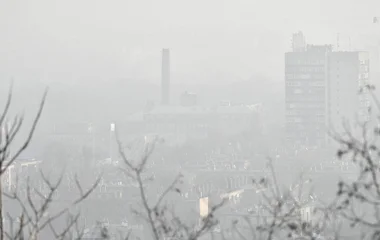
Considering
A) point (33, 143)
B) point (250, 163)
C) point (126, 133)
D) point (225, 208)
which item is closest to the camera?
point (225, 208)

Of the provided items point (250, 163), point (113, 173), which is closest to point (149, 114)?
point (250, 163)

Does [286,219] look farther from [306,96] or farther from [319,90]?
[306,96]

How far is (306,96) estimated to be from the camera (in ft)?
159

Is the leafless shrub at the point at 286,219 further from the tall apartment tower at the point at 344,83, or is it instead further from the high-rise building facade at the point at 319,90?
the high-rise building facade at the point at 319,90

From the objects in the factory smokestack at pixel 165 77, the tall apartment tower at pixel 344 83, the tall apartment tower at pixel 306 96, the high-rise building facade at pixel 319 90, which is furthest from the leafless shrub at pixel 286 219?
the factory smokestack at pixel 165 77

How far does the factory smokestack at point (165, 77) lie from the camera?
5828 cm

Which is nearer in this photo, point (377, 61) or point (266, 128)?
point (266, 128)

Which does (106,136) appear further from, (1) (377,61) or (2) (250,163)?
(1) (377,61)

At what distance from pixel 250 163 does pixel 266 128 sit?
1427 centimetres

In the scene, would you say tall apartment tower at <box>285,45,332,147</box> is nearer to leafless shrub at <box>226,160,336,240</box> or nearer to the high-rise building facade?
the high-rise building facade

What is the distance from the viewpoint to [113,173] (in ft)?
117

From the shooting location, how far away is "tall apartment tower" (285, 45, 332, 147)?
Result: 47.8m

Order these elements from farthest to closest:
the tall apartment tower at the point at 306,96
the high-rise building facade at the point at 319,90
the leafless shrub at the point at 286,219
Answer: the tall apartment tower at the point at 306,96, the high-rise building facade at the point at 319,90, the leafless shrub at the point at 286,219

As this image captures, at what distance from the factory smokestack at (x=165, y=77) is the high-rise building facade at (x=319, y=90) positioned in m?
9.95
